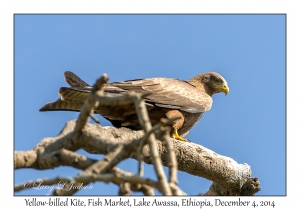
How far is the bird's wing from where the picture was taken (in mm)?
8344

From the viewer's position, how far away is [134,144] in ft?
13.8

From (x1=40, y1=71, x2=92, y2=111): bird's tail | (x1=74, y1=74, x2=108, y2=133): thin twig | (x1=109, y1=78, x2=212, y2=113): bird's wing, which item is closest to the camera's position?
(x1=74, y1=74, x2=108, y2=133): thin twig

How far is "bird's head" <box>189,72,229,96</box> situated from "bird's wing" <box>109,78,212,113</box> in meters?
1.15

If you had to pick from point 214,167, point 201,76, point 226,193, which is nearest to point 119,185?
point 214,167

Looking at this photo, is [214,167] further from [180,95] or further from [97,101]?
[97,101]

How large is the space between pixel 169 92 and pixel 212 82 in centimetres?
224

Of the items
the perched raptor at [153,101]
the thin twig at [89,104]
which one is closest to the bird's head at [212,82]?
the perched raptor at [153,101]

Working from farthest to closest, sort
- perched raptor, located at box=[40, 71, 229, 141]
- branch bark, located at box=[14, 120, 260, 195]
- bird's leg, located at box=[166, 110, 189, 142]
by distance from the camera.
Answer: bird's leg, located at box=[166, 110, 189, 142] → perched raptor, located at box=[40, 71, 229, 141] → branch bark, located at box=[14, 120, 260, 195]

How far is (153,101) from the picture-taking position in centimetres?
833

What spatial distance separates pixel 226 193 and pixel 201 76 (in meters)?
3.35

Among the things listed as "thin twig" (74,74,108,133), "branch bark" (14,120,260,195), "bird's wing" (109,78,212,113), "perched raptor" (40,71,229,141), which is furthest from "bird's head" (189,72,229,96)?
"thin twig" (74,74,108,133)

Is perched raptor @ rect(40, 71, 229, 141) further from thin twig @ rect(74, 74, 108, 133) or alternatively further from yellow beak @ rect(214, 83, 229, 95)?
thin twig @ rect(74, 74, 108, 133)

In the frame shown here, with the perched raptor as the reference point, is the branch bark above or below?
below

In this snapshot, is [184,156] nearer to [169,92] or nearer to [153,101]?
[153,101]
